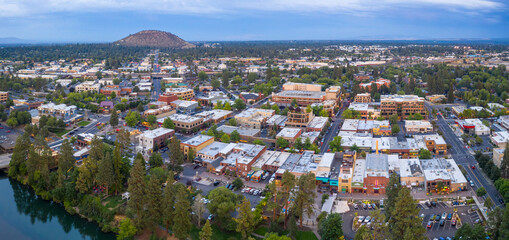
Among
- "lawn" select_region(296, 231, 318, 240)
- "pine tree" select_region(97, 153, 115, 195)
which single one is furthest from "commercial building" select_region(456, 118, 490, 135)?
"pine tree" select_region(97, 153, 115, 195)

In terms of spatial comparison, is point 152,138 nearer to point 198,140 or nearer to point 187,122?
point 198,140

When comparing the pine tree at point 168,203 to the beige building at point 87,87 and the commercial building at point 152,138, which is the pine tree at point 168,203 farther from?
the beige building at point 87,87

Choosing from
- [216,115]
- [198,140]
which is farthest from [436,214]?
[216,115]

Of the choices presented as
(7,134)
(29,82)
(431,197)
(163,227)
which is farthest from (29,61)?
(431,197)

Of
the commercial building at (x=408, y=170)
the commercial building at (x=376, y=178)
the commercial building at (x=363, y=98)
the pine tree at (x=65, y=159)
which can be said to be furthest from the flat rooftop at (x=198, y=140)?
the commercial building at (x=363, y=98)

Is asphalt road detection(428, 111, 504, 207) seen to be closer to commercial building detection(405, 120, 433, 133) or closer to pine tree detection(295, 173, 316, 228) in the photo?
commercial building detection(405, 120, 433, 133)

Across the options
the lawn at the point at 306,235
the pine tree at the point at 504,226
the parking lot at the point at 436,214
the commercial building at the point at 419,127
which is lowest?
the lawn at the point at 306,235
